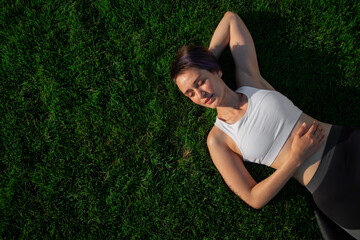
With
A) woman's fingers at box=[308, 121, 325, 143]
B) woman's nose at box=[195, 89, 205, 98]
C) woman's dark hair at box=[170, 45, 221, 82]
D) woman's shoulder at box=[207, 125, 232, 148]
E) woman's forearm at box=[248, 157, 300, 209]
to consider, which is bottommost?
woman's forearm at box=[248, 157, 300, 209]

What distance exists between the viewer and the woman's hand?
258 centimetres

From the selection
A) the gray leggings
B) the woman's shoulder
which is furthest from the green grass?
the gray leggings

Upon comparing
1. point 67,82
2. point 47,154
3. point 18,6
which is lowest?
point 47,154

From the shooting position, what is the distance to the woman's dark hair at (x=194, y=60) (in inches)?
107

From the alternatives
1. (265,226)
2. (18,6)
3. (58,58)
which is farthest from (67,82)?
(265,226)

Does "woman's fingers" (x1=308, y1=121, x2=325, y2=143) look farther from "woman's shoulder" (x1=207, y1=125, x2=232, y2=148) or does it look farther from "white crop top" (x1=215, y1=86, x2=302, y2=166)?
"woman's shoulder" (x1=207, y1=125, x2=232, y2=148)

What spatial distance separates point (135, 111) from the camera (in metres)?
3.41

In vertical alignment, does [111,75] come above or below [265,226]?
above

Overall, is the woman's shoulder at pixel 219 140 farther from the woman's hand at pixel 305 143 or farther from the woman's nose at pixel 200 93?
the woman's hand at pixel 305 143

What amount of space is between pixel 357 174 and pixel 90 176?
3.01 m

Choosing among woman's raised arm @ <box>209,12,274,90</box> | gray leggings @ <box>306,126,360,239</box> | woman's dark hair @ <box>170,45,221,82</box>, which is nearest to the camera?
gray leggings @ <box>306,126,360,239</box>

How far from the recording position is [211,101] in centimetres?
267

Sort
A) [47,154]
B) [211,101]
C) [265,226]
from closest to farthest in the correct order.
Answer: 1. [211,101]
2. [265,226]
3. [47,154]

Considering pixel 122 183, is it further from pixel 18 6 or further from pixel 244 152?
pixel 18 6
